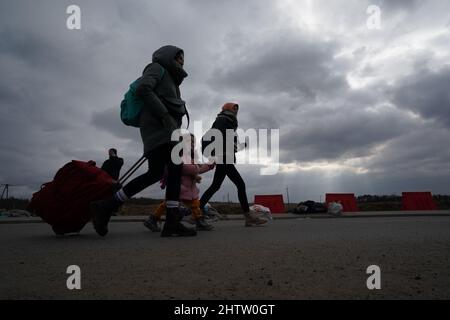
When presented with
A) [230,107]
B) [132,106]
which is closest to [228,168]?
[230,107]

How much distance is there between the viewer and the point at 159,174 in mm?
3963

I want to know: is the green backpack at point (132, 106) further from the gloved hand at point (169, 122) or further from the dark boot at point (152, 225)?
the dark boot at point (152, 225)

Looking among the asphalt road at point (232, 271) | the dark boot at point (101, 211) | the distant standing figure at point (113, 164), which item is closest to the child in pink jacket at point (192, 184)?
the dark boot at point (101, 211)

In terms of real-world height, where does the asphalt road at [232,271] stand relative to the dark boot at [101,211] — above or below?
below

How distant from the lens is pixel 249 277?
1.78m

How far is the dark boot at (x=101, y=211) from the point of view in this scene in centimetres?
370

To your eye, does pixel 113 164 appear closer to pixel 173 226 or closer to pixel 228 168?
pixel 228 168

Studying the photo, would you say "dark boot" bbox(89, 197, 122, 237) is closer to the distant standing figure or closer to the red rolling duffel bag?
the red rolling duffel bag

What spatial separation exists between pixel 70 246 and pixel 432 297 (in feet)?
9.15

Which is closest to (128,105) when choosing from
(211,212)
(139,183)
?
(139,183)

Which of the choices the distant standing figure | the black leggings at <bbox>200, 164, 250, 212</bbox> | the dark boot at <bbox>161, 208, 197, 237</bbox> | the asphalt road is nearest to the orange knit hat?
the black leggings at <bbox>200, 164, 250, 212</bbox>

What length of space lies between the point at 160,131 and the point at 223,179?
2116 mm

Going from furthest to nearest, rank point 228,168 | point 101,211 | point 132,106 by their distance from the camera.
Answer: point 228,168 < point 132,106 < point 101,211
